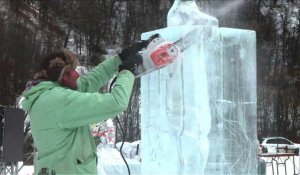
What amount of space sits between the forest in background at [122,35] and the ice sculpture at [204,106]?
15.9m

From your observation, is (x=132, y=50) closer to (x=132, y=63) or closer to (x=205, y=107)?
(x=132, y=63)

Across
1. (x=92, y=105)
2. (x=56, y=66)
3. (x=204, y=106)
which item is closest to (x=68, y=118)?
(x=92, y=105)

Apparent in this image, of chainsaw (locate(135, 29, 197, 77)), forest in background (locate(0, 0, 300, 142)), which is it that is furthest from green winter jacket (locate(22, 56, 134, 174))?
forest in background (locate(0, 0, 300, 142))

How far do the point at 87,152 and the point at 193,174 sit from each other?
1408mm

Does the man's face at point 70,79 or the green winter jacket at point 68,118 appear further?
the man's face at point 70,79

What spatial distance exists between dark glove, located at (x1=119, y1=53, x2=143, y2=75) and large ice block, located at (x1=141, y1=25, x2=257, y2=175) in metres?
1.20

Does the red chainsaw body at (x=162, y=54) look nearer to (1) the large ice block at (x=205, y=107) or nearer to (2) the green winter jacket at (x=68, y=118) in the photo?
(2) the green winter jacket at (x=68, y=118)

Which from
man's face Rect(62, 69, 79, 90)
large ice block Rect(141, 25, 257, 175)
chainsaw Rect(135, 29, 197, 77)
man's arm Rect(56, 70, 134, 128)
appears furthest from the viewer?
large ice block Rect(141, 25, 257, 175)

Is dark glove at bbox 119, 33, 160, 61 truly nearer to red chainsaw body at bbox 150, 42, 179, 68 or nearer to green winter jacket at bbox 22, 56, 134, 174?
red chainsaw body at bbox 150, 42, 179, 68

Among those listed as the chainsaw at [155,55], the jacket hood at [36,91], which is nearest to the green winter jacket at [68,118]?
the jacket hood at [36,91]

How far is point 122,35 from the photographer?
27.0 meters

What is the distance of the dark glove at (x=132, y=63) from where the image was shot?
1884 millimetres

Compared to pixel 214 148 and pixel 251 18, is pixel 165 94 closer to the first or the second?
pixel 214 148

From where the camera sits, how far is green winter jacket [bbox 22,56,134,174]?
175 centimetres
